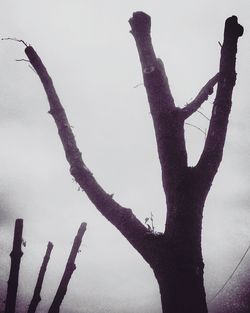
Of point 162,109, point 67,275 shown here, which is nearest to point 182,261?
point 162,109

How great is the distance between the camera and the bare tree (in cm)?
225

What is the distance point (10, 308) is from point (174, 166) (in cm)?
375

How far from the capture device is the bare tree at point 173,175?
225cm

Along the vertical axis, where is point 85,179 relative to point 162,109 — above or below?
below

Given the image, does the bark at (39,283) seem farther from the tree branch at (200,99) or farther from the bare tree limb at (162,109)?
the tree branch at (200,99)

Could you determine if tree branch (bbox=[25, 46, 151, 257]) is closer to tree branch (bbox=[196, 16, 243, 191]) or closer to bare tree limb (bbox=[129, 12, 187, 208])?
bare tree limb (bbox=[129, 12, 187, 208])

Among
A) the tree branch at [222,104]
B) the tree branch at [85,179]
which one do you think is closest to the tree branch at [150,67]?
the tree branch at [222,104]

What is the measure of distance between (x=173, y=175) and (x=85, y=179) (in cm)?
84

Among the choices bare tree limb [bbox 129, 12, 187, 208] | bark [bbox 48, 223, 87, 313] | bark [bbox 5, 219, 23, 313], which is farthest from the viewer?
bark [bbox 48, 223, 87, 313]

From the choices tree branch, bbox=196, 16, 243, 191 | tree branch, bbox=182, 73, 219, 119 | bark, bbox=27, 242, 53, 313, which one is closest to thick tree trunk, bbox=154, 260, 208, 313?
tree branch, bbox=196, 16, 243, 191

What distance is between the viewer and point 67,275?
5543 mm

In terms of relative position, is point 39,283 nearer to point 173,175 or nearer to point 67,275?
point 67,275

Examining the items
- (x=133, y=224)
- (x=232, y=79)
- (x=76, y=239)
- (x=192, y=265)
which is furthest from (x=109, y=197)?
(x=76, y=239)

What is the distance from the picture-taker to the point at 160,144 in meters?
2.87
